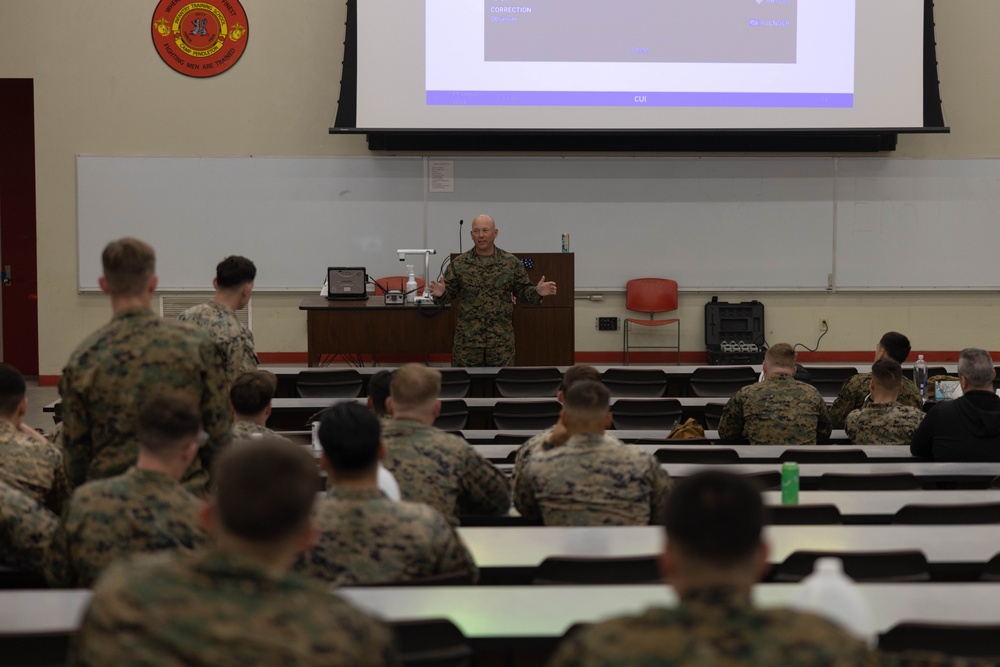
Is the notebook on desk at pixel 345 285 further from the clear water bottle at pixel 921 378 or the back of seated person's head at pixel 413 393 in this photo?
the back of seated person's head at pixel 413 393

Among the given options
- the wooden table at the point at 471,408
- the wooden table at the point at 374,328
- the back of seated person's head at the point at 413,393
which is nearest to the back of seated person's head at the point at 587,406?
the back of seated person's head at the point at 413,393

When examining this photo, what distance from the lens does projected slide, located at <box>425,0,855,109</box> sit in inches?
404

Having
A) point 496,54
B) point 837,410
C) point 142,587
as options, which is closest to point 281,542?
point 142,587

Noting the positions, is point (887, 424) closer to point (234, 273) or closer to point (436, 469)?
point (436, 469)

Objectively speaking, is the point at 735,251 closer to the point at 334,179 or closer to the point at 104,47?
the point at 334,179

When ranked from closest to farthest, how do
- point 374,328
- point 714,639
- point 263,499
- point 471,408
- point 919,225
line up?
point 714,639 → point 263,499 → point 471,408 → point 374,328 → point 919,225

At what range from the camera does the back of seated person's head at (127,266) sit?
3195mm

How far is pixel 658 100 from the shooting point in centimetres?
1040

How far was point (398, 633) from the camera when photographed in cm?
220

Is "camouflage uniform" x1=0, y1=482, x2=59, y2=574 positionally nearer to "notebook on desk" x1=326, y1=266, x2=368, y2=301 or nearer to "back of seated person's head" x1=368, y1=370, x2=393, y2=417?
"back of seated person's head" x1=368, y1=370, x2=393, y2=417

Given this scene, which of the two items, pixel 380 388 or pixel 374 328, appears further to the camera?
pixel 374 328

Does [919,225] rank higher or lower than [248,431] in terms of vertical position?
higher

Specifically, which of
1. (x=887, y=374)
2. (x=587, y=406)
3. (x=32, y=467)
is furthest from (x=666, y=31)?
(x=32, y=467)

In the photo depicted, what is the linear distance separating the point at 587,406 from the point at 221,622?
6.98 ft
